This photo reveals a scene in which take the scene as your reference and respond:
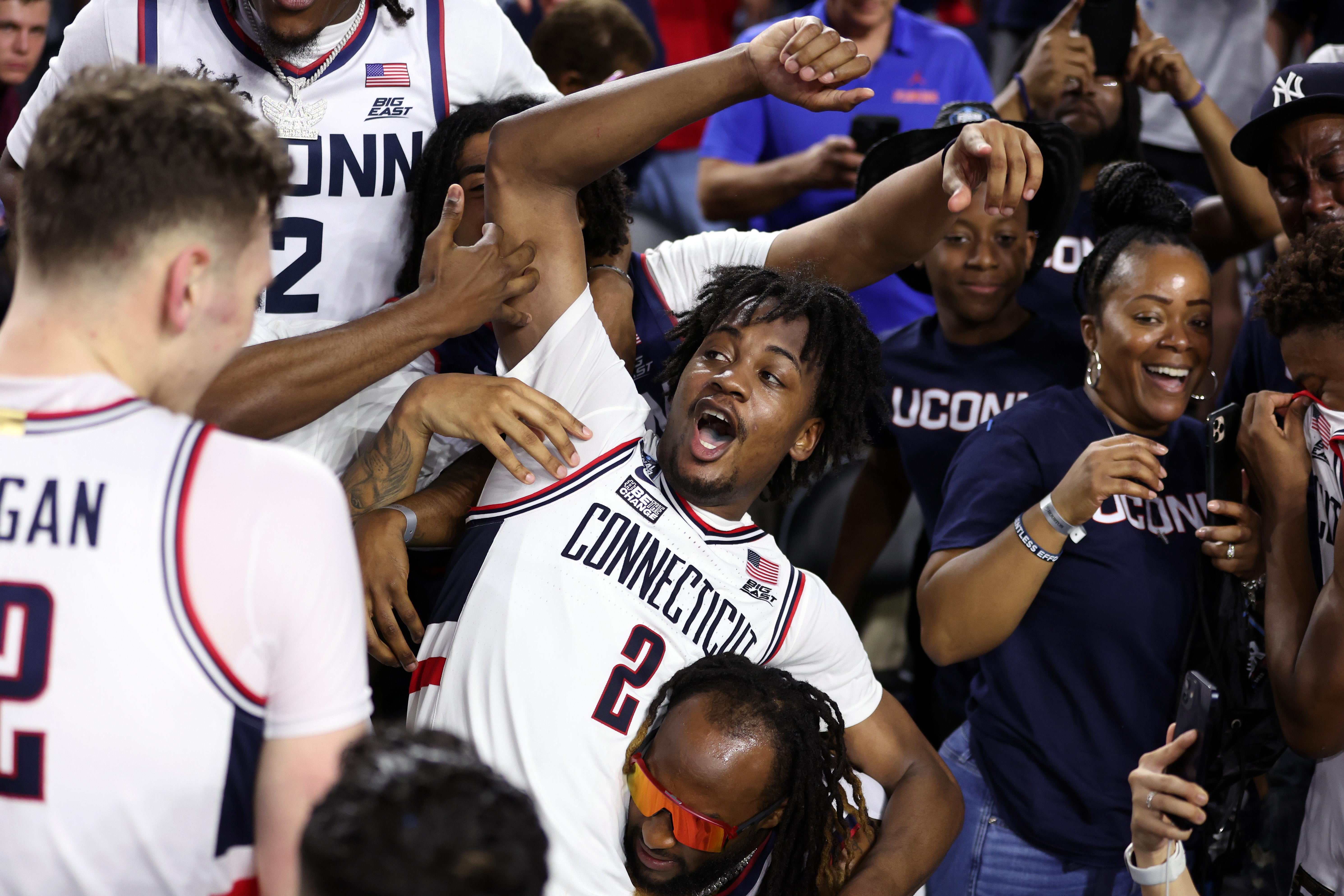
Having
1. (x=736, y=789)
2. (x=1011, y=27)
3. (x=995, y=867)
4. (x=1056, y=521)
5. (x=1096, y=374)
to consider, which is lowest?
(x=995, y=867)

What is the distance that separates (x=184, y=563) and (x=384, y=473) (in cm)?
126

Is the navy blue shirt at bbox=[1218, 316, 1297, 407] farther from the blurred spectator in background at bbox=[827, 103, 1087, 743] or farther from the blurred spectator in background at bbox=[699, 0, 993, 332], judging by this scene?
the blurred spectator in background at bbox=[699, 0, 993, 332]

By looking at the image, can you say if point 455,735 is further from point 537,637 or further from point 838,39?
point 838,39

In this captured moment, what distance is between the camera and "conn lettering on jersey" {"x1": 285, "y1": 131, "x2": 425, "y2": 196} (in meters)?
2.94

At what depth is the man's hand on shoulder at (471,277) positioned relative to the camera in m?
2.57

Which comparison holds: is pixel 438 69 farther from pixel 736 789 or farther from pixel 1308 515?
pixel 1308 515

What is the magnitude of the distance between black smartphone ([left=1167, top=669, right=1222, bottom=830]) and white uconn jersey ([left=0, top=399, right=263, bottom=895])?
1.85m

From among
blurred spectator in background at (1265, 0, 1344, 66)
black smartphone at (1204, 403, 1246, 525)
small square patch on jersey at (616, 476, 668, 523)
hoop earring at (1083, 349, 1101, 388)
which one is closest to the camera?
small square patch on jersey at (616, 476, 668, 523)

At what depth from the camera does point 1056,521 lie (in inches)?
109

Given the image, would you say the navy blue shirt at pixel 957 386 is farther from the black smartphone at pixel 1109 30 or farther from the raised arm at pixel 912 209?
the black smartphone at pixel 1109 30

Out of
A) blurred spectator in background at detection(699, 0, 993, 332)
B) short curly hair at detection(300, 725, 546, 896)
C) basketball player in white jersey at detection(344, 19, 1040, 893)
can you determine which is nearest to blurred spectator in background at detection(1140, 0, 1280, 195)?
blurred spectator in background at detection(699, 0, 993, 332)

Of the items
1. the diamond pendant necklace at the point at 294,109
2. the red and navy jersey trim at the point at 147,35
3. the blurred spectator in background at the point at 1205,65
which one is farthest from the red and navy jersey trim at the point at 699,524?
the blurred spectator in background at the point at 1205,65

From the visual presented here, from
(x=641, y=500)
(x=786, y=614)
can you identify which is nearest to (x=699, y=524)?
(x=641, y=500)

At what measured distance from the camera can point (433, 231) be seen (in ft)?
9.21
